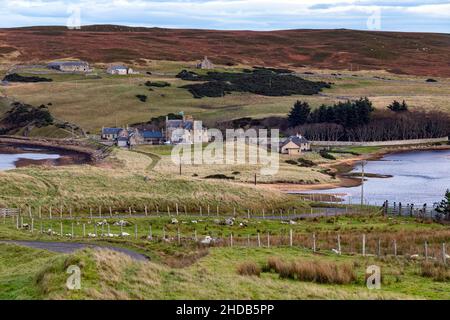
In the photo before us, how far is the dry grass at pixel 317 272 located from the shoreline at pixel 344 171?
1650 inches

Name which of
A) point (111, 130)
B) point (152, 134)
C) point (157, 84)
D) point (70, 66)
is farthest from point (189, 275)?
point (70, 66)

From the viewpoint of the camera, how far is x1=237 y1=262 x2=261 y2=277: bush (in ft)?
74.6

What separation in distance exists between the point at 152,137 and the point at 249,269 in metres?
77.4

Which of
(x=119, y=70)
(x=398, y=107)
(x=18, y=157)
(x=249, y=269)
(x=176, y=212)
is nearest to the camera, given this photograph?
(x=249, y=269)

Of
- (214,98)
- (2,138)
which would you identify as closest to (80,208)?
(2,138)

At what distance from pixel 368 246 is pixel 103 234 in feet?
35.7

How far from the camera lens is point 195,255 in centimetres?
2719

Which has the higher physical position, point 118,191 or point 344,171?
point 118,191

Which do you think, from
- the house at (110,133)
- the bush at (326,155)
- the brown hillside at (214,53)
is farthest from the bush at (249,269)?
the brown hillside at (214,53)

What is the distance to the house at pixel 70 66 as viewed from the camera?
540ft

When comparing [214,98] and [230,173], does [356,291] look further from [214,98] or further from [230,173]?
[214,98]

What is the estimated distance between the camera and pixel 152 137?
3925 inches

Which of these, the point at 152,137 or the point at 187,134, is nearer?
the point at 187,134

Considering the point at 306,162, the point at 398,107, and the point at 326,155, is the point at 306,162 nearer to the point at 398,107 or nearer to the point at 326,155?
the point at 326,155
